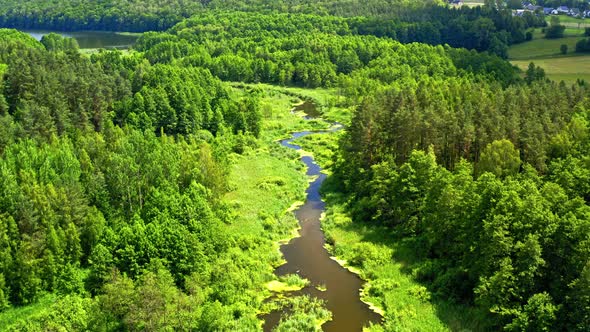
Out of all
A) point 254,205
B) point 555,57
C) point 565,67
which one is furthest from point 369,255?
point 555,57

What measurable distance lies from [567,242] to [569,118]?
3712 centimetres

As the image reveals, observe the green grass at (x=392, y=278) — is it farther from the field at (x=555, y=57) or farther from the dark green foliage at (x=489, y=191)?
the field at (x=555, y=57)

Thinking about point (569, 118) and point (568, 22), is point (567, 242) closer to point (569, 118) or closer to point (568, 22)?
point (569, 118)

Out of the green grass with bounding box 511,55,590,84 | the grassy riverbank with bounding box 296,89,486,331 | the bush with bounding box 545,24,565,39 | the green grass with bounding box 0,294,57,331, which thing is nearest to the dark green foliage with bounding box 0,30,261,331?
the green grass with bounding box 0,294,57,331

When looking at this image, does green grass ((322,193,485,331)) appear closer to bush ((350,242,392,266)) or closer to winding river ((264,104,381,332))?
bush ((350,242,392,266))

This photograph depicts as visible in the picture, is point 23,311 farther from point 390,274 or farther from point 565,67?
point 565,67

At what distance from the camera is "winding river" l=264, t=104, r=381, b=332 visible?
4891 cm

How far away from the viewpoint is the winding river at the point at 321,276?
48906 millimetres

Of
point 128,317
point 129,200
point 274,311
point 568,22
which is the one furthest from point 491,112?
point 568,22

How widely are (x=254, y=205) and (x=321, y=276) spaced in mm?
19573

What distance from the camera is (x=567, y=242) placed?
43.8 metres

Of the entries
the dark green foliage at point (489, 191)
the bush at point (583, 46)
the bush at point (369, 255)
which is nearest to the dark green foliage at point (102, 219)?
the bush at point (369, 255)

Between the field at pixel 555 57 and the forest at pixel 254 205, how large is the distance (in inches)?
1671

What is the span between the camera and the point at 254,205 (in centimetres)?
7331
